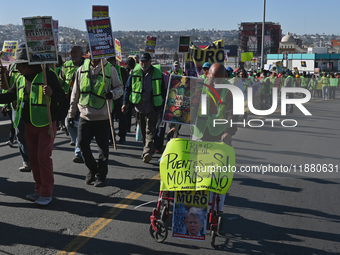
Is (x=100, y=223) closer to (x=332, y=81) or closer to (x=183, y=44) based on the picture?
(x=183, y=44)

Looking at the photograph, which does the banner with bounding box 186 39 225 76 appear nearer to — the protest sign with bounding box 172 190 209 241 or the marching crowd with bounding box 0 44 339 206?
the marching crowd with bounding box 0 44 339 206

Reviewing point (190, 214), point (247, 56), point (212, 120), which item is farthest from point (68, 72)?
Result: point (247, 56)

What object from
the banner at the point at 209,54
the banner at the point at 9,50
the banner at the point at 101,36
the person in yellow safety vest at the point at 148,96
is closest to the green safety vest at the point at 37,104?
the banner at the point at 101,36

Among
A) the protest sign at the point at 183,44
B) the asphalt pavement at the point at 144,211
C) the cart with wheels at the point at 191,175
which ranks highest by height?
the protest sign at the point at 183,44

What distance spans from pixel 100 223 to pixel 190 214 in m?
1.30

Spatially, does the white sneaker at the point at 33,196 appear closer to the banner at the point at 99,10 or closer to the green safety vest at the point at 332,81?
the banner at the point at 99,10

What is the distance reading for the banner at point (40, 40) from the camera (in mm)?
5984

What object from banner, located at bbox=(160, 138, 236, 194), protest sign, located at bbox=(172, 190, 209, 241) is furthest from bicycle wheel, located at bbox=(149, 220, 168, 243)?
banner, located at bbox=(160, 138, 236, 194)

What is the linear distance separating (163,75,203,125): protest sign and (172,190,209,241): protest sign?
89 centimetres

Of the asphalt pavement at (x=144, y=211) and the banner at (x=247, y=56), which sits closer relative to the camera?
the asphalt pavement at (x=144, y=211)

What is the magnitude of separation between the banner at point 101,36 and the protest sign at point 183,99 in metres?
2.34

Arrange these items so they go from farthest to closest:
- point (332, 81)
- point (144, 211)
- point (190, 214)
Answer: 1. point (332, 81)
2. point (144, 211)
3. point (190, 214)

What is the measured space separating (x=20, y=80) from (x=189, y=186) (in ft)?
9.36

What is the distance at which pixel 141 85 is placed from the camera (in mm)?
8508
